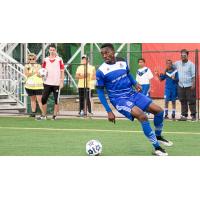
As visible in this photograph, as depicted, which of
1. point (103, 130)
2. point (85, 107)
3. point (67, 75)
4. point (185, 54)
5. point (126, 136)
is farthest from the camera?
point (67, 75)

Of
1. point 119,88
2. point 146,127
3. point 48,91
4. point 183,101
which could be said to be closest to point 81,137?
point 119,88

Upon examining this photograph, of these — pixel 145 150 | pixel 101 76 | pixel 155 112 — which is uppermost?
pixel 101 76

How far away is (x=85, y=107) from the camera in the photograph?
20.2 metres

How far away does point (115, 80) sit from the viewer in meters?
11.7

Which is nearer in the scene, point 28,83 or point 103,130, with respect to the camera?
point 103,130

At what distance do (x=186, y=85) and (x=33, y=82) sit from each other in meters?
4.91

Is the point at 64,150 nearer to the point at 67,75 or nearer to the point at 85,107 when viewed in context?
the point at 85,107

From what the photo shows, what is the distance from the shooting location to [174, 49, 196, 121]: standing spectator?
61.9ft

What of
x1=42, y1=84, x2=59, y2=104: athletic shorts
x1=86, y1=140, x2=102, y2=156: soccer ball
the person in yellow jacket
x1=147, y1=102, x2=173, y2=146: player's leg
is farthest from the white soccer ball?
x1=86, y1=140, x2=102, y2=156: soccer ball

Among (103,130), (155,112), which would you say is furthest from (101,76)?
(103,130)

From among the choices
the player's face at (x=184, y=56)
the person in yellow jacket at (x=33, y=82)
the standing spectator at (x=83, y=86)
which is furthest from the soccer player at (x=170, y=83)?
the person in yellow jacket at (x=33, y=82)

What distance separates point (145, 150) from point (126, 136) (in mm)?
2387

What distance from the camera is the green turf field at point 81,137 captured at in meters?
11.8

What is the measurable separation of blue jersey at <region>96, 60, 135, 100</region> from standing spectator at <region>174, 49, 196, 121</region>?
734cm
